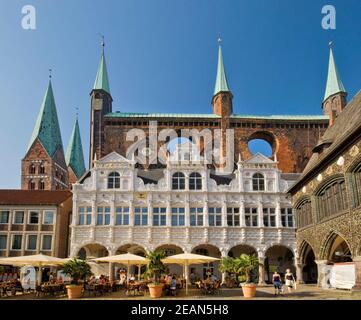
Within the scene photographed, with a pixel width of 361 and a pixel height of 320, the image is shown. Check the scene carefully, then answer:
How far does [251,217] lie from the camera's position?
32.6 metres

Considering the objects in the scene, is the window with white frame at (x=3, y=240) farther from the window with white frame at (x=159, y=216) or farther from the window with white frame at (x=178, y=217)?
the window with white frame at (x=178, y=217)

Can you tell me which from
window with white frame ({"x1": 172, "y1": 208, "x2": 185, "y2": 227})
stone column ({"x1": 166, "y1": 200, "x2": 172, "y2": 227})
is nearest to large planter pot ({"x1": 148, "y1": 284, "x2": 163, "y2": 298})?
stone column ({"x1": 166, "y1": 200, "x2": 172, "y2": 227})

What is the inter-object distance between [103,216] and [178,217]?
6.39 meters

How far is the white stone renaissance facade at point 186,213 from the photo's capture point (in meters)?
31.6

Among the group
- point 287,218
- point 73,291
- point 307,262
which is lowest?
point 73,291

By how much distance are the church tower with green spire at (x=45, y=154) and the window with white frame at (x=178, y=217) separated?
1534 inches

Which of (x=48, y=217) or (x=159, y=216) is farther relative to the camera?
(x=48, y=217)

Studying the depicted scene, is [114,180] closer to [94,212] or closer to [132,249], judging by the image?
[94,212]

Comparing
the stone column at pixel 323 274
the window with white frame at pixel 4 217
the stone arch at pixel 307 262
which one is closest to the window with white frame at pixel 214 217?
the stone arch at pixel 307 262

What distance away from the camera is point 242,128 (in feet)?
158

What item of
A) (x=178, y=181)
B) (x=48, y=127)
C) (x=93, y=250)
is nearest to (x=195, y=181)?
(x=178, y=181)

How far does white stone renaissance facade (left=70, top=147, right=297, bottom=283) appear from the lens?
3162 cm

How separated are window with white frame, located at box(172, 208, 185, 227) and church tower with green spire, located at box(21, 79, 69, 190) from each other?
39.0 metres
